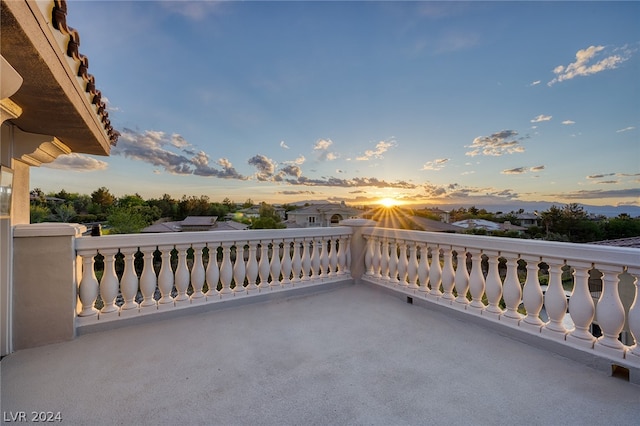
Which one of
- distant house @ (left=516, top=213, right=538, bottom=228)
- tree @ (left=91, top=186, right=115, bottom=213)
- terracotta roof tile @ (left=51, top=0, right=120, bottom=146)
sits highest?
terracotta roof tile @ (left=51, top=0, right=120, bottom=146)

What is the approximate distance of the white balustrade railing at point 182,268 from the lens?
8.29ft

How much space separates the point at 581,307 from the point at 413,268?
1507mm

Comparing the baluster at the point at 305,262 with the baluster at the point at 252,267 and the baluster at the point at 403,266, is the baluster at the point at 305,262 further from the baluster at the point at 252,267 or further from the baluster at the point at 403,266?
the baluster at the point at 403,266

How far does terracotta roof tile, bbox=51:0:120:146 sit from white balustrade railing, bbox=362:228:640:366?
3236 mm

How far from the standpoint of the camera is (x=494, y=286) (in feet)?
8.16

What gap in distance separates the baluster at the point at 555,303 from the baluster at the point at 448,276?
806 millimetres

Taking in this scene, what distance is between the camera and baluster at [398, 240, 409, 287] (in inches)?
131

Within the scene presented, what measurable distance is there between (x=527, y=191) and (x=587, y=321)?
324 cm

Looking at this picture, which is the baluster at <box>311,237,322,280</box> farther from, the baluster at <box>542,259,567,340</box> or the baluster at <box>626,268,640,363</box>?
the baluster at <box>626,268,640,363</box>

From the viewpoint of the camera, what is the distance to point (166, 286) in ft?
9.10

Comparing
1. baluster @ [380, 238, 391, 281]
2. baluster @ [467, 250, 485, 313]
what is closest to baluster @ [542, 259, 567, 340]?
baluster @ [467, 250, 485, 313]

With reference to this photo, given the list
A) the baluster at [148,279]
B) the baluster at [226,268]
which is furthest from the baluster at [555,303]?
the baluster at [148,279]

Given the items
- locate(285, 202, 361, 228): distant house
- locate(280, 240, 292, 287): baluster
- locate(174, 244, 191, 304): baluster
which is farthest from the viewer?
locate(285, 202, 361, 228): distant house

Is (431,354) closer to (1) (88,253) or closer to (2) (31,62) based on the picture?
(2) (31,62)
